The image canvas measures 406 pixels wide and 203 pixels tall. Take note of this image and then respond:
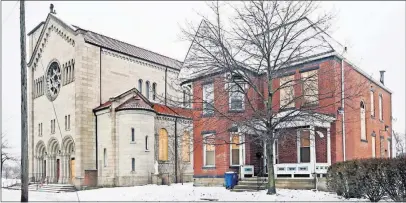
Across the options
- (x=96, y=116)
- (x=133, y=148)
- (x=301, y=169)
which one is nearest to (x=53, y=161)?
(x=96, y=116)

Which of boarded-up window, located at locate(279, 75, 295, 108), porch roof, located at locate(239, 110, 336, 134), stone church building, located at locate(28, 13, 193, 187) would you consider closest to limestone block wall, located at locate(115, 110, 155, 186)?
stone church building, located at locate(28, 13, 193, 187)

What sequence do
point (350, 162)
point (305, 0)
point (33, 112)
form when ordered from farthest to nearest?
point (33, 112), point (305, 0), point (350, 162)

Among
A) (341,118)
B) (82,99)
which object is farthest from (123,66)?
(341,118)

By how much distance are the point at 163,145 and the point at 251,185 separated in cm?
1754

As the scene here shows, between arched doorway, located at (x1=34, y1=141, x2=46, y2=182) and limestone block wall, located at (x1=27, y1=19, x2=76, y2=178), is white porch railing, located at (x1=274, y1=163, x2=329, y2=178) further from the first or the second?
arched doorway, located at (x1=34, y1=141, x2=46, y2=182)

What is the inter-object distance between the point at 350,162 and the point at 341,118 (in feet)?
19.5

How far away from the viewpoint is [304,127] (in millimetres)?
20891

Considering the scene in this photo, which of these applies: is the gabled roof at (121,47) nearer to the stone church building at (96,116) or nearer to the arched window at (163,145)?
the stone church building at (96,116)

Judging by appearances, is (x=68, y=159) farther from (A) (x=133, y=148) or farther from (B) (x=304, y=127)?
(B) (x=304, y=127)

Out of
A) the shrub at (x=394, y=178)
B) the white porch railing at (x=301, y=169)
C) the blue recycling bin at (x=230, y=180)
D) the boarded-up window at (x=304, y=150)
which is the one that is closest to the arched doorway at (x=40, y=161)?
the blue recycling bin at (x=230, y=180)

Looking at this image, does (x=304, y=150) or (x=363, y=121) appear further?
(x=363, y=121)

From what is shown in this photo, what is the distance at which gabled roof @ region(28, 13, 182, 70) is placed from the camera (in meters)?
36.8

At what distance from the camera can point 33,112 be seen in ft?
139

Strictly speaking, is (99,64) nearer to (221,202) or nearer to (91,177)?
(91,177)
